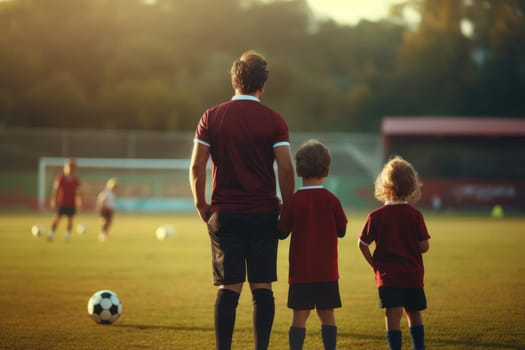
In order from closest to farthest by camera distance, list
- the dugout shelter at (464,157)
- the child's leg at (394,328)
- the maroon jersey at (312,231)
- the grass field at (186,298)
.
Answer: the maroon jersey at (312,231) < the child's leg at (394,328) < the grass field at (186,298) < the dugout shelter at (464,157)

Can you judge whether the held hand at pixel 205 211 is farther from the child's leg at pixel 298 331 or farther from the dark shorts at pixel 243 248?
the child's leg at pixel 298 331

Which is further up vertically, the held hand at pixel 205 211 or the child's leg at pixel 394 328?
the held hand at pixel 205 211

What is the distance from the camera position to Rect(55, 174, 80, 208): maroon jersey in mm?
17844

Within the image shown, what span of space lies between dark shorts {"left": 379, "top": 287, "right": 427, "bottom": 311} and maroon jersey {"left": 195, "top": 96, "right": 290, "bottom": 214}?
1024 mm

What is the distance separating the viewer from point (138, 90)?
5028 cm

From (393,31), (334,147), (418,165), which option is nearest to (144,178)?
(334,147)

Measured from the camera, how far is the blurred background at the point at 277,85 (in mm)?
34688

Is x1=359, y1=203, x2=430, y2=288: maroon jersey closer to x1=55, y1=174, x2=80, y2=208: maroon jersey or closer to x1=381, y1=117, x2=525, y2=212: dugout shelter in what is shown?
x1=55, y1=174, x2=80, y2=208: maroon jersey

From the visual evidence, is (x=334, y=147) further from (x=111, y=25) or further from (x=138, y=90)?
(x=111, y=25)

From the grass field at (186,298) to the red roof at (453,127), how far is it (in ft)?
68.0

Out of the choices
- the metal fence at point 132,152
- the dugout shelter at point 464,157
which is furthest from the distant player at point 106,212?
the dugout shelter at point 464,157

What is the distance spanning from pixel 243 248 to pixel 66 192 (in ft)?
45.1

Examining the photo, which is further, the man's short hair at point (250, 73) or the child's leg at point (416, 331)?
the child's leg at point (416, 331)

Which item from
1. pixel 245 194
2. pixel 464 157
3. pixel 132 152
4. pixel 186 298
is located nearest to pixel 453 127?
pixel 464 157
